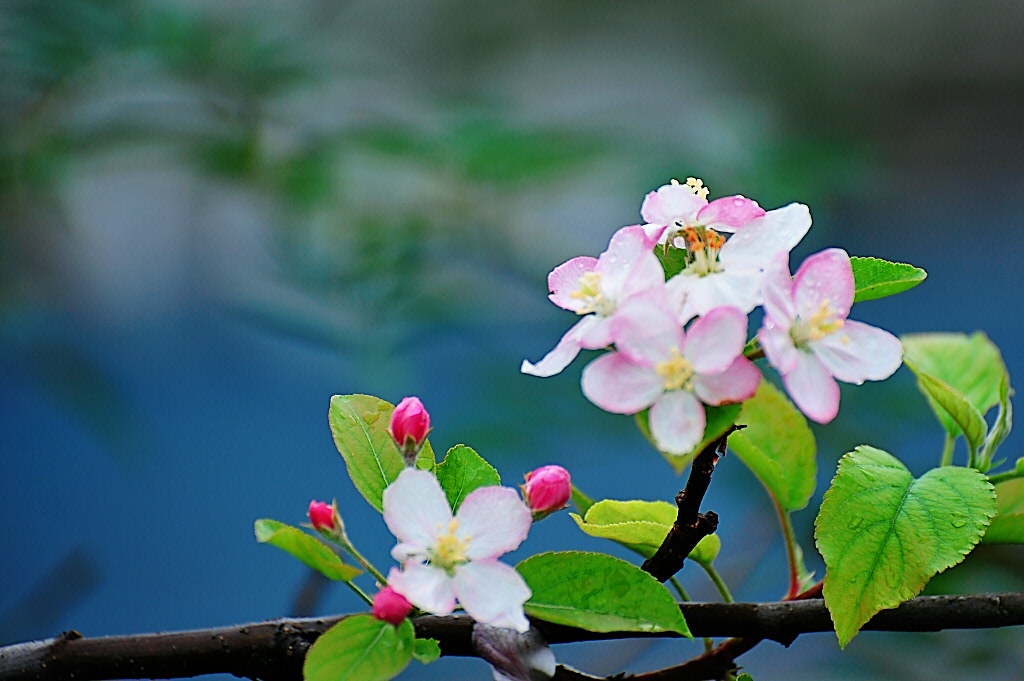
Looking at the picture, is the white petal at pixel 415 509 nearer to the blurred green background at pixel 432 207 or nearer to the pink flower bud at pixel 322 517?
the pink flower bud at pixel 322 517

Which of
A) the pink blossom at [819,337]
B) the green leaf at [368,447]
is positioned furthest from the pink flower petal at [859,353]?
the green leaf at [368,447]

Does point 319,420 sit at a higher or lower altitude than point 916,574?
higher

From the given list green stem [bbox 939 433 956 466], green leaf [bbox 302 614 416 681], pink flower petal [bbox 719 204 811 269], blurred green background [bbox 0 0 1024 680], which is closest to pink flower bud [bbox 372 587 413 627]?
green leaf [bbox 302 614 416 681]

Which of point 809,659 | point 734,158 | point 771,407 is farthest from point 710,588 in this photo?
point 771,407

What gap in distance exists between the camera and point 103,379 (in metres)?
1.19

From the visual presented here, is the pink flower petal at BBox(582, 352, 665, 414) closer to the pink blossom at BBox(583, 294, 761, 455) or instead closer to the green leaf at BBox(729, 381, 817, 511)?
the pink blossom at BBox(583, 294, 761, 455)

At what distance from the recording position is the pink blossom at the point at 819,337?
18 centimetres

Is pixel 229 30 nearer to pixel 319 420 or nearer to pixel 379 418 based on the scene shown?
pixel 319 420

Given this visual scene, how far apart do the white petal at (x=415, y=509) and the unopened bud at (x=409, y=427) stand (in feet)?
0.08

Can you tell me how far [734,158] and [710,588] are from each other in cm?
56

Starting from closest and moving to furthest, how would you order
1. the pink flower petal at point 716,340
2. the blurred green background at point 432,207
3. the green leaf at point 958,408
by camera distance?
1. the pink flower petal at point 716,340
2. the green leaf at point 958,408
3. the blurred green background at point 432,207

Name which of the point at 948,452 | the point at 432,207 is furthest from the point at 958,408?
the point at 432,207

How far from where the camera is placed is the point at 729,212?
205mm

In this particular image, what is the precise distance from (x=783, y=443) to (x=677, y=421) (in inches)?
5.3
